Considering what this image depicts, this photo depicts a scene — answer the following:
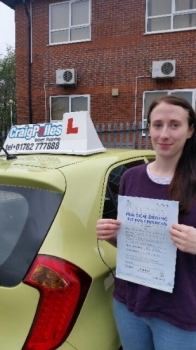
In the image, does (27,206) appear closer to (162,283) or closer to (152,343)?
(162,283)

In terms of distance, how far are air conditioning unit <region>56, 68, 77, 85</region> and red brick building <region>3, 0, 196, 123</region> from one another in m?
0.04

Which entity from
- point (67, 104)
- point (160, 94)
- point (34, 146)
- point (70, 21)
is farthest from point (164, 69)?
point (34, 146)

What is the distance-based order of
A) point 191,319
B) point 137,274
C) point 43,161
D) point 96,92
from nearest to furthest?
1. point 191,319
2. point 137,274
3. point 43,161
4. point 96,92

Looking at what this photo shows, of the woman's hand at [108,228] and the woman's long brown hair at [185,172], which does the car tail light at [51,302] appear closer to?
the woman's hand at [108,228]

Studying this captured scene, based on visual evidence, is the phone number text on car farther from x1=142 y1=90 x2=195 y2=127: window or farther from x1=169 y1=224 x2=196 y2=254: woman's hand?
x1=142 y1=90 x2=195 y2=127: window

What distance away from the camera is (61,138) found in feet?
7.63

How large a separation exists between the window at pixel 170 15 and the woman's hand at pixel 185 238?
11747 mm

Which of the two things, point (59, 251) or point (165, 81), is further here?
point (165, 81)

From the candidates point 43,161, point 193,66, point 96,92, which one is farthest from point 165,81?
point 43,161

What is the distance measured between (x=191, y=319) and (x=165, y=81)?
1134cm

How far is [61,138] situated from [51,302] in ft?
3.95

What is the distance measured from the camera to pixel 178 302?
136cm

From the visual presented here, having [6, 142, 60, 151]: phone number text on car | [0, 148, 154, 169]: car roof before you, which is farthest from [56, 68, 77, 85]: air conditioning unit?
[0, 148, 154, 169]: car roof

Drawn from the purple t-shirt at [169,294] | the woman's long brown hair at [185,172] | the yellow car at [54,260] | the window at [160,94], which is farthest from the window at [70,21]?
the purple t-shirt at [169,294]
